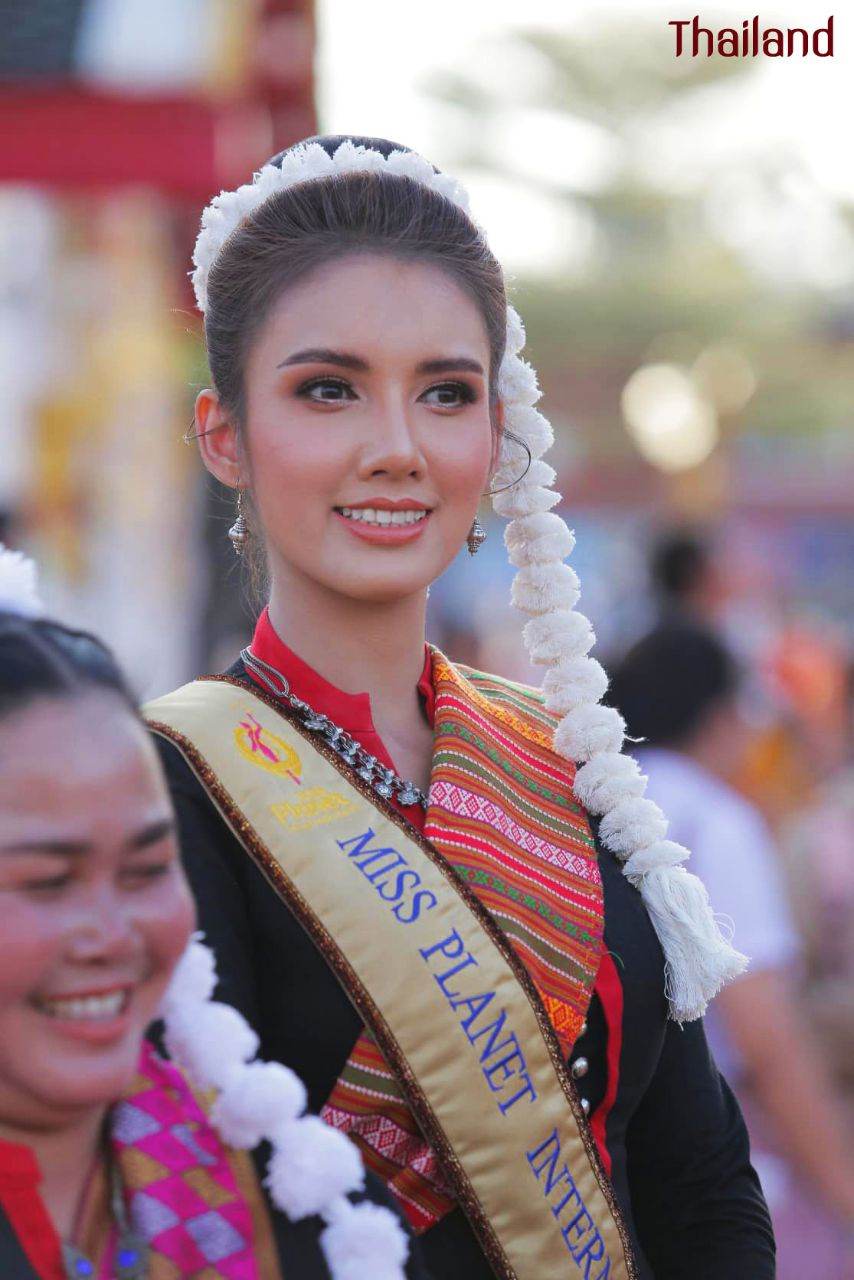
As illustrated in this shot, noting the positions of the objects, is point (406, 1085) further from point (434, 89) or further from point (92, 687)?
point (434, 89)

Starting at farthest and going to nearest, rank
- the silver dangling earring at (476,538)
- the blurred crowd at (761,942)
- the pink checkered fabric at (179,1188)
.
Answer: the blurred crowd at (761,942) < the silver dangling earring at (476,538) < the pink checkered fabric at (179,1188)

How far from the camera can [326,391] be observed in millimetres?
1916

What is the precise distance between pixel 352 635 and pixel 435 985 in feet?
1.31

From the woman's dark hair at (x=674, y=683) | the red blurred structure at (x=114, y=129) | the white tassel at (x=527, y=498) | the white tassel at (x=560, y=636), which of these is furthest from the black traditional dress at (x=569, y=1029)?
the red blurred structure at (x=114, y=129)

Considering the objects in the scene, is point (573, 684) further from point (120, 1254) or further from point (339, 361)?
point (120, 1254)

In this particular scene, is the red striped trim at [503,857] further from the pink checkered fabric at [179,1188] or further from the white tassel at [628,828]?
the pink checkered fabric at [179,1188]

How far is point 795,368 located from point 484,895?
35.1 metres

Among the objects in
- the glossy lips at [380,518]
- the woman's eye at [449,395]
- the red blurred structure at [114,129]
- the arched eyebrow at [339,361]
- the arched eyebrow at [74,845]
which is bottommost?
the arched eyebrow at [74,845]

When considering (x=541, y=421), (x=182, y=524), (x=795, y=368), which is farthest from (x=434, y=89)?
(x=541, y=421)

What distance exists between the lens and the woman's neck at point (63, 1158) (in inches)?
55.0

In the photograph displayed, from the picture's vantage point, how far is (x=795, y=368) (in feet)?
118

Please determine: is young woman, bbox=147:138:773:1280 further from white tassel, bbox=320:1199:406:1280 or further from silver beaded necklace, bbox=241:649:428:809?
white tassel, bbox=320:1199:406:1280

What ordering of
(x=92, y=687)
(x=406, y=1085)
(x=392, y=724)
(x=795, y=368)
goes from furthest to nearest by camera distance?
1. (x=795, y=368)
2. (x=392, y=724)
3. (x=406, y=1085)
4. (x=92, y=687)

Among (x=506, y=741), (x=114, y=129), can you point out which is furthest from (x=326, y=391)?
(x=114, y=129)
